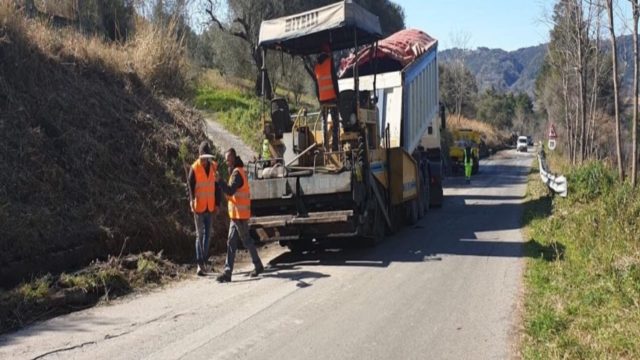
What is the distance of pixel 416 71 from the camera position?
1502cm

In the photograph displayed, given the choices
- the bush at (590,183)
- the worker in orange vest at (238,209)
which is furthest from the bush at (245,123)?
the worker in orange vest at (238,209)

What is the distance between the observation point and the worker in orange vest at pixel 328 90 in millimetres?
10695

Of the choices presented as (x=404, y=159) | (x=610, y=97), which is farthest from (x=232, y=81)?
(x=404, y=159)

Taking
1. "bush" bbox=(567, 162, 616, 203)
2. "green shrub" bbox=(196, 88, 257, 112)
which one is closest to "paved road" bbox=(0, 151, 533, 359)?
"bush" bbox=(567, 162, 616, 203)

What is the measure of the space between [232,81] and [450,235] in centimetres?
2657

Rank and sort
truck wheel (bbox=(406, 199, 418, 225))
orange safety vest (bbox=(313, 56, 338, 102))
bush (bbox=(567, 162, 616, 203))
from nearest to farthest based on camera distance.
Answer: orange safety vest (bbox=(313, 56, 338, 102)) < bush (bbox=(567, 162, 616, 203)) < truck wheel (bbox=(406, 199, 418, 225))

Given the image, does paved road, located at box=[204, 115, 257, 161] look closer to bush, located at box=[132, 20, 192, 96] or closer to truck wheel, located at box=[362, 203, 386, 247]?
bush, located at box=[132, 20, 192, 96]

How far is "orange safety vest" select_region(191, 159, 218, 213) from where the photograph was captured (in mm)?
8961

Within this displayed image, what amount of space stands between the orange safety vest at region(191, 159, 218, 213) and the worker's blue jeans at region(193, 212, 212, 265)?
123 mm

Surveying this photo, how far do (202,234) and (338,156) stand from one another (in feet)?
8.96

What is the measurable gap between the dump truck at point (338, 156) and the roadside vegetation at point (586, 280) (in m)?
2.65

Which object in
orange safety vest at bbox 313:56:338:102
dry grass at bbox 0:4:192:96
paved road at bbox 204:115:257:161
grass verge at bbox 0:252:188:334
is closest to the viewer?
grass verge at bbox 0:252:188:334

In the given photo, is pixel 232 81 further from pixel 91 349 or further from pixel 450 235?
pixel 91 349

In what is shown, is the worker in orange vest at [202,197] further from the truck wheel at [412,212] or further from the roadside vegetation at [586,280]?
the truck wheel at [412,212]
